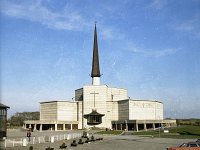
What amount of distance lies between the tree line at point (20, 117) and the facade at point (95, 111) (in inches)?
1350

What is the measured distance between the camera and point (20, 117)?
162m

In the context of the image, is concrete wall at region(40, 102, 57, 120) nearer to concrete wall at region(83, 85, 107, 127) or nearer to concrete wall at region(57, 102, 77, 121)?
concrete wall at region(57, 102, 77, 121)

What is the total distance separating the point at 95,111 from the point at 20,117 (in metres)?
56.3

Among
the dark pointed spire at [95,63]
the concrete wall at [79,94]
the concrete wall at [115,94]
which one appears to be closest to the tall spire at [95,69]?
the dark pointed spire at [95,63]

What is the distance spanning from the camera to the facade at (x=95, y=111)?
11744 centimetres

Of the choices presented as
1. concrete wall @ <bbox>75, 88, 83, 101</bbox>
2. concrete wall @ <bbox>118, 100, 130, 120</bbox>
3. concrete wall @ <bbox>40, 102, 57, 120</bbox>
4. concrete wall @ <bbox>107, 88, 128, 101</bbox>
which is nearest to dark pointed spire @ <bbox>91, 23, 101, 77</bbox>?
concrete wall @ <bbox>107, 88, 128, 101</bbox>

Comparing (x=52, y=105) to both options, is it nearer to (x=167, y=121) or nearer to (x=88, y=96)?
(x=88, y=96)

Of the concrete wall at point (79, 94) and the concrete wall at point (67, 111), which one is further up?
the concrete wall at point (79, 94)

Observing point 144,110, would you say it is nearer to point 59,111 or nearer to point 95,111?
point 95,111

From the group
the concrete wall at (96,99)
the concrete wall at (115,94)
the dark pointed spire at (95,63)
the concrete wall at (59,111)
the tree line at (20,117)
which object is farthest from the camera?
the tree line at (20,117)

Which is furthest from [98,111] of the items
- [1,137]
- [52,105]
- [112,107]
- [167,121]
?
[1,137]

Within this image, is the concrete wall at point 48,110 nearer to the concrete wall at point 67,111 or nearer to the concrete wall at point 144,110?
the concrete wall at point 67,111

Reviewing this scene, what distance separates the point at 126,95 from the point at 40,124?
3993 centimetres

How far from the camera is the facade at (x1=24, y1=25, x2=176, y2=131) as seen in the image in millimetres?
117438
